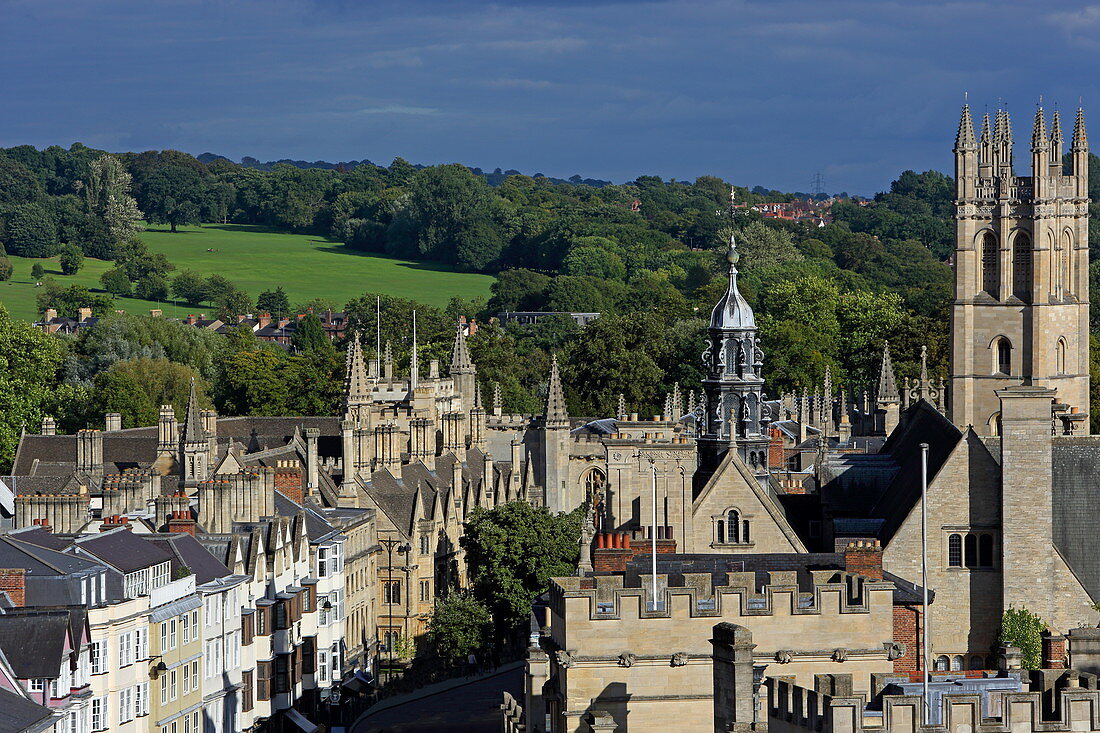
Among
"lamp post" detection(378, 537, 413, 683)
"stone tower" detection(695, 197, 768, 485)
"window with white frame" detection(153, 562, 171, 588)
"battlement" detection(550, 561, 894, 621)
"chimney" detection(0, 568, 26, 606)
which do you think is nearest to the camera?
"battlement" detection(550, 561, 894, 621)

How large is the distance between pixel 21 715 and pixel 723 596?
14.3m

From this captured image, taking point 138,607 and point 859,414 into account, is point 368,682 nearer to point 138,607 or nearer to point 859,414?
point 138,607

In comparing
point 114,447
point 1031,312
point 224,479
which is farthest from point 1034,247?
point 224,479

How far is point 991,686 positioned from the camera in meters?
37.1

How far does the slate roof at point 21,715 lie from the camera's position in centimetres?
4475

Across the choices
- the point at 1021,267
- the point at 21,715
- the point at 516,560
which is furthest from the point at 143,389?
the point at 21,715

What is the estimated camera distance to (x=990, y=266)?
117938 mm

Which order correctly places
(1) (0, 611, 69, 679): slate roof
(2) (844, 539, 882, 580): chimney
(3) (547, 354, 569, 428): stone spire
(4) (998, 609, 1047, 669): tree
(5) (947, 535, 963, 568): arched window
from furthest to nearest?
(3) (547, 354, 569, 428): stone spire < (5) (947, 535, 963, 568): arched window < (4) (998, 609, 1047, 669): tree < (2) (844, 539, 882, 580): chimney < (1) (0, 611, 69, 679): slate roof

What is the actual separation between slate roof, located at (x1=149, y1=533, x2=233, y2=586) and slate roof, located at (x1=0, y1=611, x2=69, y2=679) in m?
10.9

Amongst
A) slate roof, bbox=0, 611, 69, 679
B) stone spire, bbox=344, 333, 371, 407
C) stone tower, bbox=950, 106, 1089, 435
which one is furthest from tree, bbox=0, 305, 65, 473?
slate roof, bbox=0, 611, 69, 679

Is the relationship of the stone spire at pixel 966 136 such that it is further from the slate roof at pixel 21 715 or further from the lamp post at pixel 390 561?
the slate roof at pixel 21 715

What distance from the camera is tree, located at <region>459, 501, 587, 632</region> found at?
289ft

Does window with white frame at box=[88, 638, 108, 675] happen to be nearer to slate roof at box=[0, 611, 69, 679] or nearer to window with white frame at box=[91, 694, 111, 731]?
window with white frame at box=[91, 694, 111, 731]

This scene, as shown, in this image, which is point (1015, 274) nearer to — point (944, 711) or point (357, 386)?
point (357, 386)
